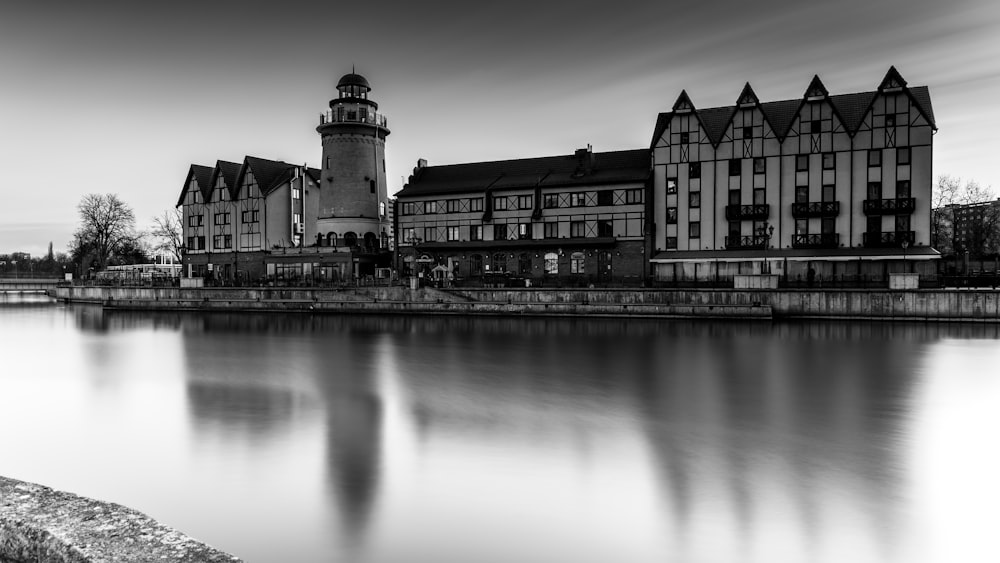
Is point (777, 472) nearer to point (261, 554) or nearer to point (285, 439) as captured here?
point (261, 554)

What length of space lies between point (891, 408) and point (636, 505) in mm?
10742

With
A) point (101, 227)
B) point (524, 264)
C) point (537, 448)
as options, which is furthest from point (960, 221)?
point (101, 227)

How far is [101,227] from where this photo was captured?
7669cm

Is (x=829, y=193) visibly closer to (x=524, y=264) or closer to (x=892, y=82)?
(x=892, y=82)

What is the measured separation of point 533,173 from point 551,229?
5841mm

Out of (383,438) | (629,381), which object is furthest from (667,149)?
(383,438)

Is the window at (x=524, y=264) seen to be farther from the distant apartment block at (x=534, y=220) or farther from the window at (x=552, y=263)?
the window at (x=552, y=263)

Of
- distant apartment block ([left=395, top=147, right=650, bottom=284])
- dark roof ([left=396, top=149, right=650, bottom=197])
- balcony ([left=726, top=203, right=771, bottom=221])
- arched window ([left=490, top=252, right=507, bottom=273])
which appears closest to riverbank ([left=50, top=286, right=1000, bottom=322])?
distant apartment block ([left=395, top=147, right=650, bottom=284])

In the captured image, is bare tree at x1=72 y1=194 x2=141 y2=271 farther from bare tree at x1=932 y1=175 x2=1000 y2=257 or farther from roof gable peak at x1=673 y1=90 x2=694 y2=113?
bare tree at x1=932 y1=175 x2=1000 y2=257

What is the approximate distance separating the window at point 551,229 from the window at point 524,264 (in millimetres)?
2193

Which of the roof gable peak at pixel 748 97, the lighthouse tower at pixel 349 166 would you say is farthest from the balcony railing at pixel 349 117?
the roof gable peak at pixel 748 97

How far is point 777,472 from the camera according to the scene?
36.6ft

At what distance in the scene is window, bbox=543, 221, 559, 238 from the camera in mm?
47688

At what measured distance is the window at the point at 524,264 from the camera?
47.7 metres
